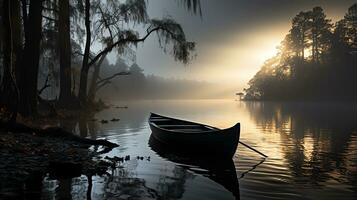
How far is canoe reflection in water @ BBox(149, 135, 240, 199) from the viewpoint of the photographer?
9630mm

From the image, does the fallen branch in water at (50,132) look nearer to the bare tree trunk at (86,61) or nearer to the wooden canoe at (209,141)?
the wooden canoe at (209,141)

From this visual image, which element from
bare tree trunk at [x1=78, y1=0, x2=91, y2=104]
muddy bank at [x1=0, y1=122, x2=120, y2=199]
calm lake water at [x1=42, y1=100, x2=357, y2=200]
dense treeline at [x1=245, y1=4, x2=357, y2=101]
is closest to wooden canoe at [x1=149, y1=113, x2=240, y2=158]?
calm lake water at [x1=42, y1=100, x2=357, y2=200]

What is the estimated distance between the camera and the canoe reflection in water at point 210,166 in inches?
379

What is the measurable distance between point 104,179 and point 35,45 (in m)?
13.1

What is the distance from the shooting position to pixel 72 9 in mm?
29688

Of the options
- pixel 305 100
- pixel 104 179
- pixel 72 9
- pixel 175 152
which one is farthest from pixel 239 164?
pixel 305 100

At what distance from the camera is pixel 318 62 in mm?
80625

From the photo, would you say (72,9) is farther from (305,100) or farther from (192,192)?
(305,100)

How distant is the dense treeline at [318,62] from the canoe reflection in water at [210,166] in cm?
7148

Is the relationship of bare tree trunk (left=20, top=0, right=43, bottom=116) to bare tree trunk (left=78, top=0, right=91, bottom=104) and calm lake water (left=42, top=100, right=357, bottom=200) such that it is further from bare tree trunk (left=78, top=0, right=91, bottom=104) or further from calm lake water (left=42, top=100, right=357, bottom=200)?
bare tree trunk (left=78, top=0, right=91, bottom=104)

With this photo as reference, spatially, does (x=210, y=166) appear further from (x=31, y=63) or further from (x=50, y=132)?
(x=31, y=63)

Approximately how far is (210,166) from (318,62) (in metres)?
75.7

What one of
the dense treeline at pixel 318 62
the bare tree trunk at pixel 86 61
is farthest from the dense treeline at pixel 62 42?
the dense treeline at pixel 318 62

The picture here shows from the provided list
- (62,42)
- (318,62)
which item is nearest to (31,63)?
(62,42)
